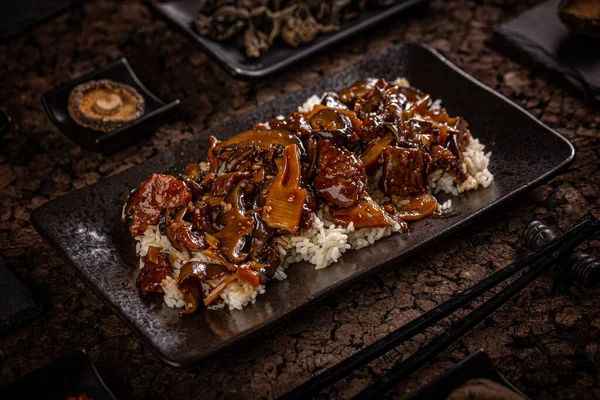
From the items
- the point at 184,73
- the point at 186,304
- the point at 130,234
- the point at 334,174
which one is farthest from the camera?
the point at 184,73

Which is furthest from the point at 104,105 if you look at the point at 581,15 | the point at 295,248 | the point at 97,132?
the point at 581,15

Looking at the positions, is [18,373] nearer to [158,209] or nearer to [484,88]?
[158,209]

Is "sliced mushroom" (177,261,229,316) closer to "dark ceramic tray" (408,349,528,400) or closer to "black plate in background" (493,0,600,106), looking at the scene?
"dark ceramic tray" (408,349,528,400)

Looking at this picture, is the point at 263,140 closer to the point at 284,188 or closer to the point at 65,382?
the point at 284,188

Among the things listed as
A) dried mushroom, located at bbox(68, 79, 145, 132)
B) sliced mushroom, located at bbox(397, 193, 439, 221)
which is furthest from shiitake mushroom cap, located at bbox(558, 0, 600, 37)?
dried mushroom, located at bbox(68, 79, 145, 132)

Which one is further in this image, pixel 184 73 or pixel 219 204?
pixel 184 73

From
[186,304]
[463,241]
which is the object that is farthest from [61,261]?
[463,241]

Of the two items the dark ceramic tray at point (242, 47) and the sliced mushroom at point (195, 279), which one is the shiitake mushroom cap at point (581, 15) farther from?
the sliced mushroom at point (195, 279)

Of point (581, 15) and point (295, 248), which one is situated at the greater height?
point (581, 15)
